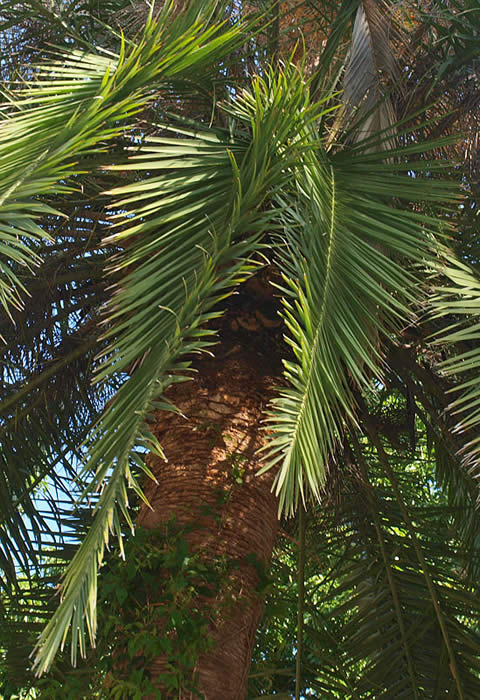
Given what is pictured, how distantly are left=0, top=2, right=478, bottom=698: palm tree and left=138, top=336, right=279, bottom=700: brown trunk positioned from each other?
0.03ft

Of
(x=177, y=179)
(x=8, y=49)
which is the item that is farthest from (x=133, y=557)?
(x=8, y=49)

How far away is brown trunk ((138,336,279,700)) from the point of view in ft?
11.7

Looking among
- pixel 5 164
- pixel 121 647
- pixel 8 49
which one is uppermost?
pixel 8 49

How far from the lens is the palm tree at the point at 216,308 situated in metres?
2.57

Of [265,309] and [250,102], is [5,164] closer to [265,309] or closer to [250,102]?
[250,102]

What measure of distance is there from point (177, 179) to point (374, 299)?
814 mm

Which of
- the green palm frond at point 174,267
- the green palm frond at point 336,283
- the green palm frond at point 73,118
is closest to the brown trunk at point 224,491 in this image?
the green palm frond at point 336,283

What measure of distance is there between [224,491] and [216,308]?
0.91 meters

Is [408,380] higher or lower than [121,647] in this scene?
higher

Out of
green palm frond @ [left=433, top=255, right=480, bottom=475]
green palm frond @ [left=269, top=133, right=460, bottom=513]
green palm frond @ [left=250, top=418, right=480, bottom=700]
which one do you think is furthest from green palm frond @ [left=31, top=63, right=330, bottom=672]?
green palm frond @ [left=250, top=418, right=480, bottom=700]

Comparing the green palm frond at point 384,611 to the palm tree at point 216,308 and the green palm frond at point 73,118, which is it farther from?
the green palm frond at point 73,118

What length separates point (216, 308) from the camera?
4.19 m

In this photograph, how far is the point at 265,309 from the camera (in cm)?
416

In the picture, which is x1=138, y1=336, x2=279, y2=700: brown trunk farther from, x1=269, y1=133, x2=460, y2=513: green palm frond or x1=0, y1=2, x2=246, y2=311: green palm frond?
x1=0, y1=2, x2=246, y2=311: green palm frond
